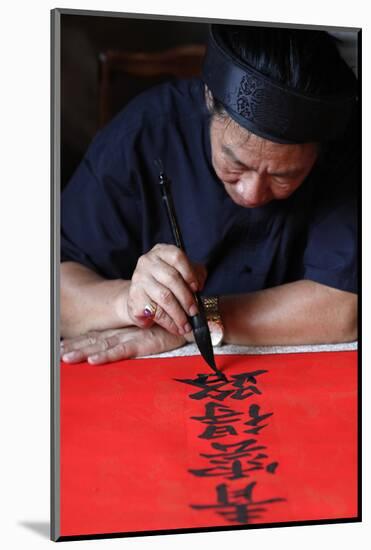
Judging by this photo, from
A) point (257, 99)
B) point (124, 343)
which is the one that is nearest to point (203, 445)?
point (124, 343)

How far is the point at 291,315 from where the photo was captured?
4.55 feet

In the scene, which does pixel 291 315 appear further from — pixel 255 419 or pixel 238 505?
pixel 238 505

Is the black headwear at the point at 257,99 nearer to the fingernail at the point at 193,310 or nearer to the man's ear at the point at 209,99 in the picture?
the man's ear at the point at 209,99

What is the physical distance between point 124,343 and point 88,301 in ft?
0.29

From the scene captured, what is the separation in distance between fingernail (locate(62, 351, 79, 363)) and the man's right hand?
0.33ft

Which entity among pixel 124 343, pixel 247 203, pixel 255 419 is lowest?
pixel 255 419

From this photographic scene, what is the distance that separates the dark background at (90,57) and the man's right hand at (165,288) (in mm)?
174

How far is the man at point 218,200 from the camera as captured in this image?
1292 millimetres

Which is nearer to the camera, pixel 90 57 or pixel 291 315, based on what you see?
pixel 90 57

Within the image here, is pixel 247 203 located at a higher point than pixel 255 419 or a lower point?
higher

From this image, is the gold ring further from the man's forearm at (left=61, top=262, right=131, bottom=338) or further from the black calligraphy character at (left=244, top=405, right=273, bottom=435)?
the black calligraphy character at (left=244, top=405, right=273, bottom=435)

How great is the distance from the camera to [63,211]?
4.15ft

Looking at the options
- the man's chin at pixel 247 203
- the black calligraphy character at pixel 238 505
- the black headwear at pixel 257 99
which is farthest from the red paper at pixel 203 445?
the black headwear at pixel 257 99

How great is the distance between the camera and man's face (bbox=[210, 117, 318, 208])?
1.31 m
